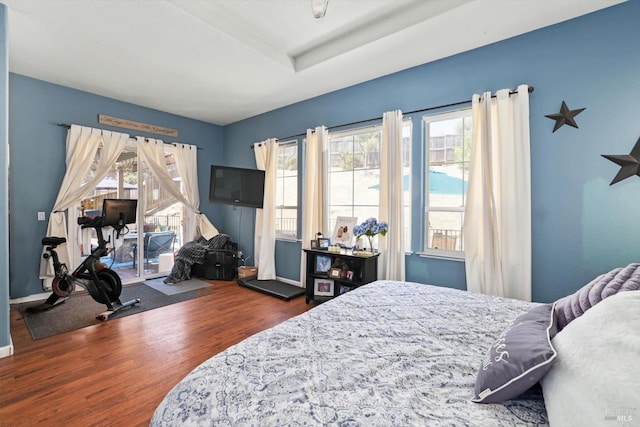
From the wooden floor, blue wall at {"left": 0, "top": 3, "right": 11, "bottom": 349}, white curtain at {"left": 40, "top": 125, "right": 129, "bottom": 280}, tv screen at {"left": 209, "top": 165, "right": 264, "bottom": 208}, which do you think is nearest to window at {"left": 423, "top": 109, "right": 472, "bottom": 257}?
the wooden floor

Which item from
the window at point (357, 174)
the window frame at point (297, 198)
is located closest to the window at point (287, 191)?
the window frame at point (297, 198)

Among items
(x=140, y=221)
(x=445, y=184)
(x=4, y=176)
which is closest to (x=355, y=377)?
(x=445, y=184)

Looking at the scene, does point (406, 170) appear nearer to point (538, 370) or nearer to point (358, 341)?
point (358, 341)

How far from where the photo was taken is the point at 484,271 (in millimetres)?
2570

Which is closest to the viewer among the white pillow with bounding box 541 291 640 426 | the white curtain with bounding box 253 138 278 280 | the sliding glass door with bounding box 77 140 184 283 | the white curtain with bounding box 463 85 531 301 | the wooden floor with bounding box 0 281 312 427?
the white pillow with bounding box 541 291 640 426

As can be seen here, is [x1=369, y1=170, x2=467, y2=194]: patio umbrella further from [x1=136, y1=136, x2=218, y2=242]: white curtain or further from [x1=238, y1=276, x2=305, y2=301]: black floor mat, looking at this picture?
[x1=136, y1=136, x2=218, y2=242]: white curtain

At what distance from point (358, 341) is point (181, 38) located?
3.00 metres

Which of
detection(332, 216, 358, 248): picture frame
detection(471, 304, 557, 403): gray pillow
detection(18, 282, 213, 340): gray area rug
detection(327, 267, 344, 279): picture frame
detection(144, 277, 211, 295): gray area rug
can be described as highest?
detection(332, 216, 358, 248): picture frame

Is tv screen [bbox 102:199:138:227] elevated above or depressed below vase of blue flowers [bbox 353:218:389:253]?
above

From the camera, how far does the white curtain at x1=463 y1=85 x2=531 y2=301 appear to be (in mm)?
2418

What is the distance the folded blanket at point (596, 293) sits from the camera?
3.63 ft

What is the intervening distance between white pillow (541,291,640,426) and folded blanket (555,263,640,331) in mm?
223

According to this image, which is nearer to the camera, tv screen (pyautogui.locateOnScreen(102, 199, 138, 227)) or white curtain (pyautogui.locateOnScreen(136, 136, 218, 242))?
tv screen (pyautogui.locateOnScreen(102, 199, 138, 227))

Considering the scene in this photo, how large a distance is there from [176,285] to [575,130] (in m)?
5.09
